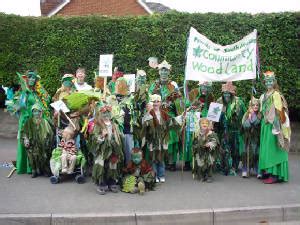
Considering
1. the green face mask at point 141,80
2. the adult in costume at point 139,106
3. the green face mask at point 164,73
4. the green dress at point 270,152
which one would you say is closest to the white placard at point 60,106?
the adult in costume at point 139,106

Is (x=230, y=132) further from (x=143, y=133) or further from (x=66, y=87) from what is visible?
(x=66, y=87)

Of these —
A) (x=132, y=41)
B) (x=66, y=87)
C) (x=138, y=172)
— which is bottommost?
(x=138, y=172)

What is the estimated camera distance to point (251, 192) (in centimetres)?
757

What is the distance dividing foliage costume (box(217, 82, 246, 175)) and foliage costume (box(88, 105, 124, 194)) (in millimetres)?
2241

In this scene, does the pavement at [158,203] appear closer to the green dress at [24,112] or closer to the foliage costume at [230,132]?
the green dress at [24,112]

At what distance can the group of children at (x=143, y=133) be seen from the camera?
7.60 meters

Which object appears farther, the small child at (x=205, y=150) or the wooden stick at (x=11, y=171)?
the wooden stick at (x=11, y=171)

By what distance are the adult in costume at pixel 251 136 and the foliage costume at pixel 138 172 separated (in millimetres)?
1967

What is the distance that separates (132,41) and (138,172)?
559 cm

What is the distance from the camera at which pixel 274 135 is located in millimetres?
8055

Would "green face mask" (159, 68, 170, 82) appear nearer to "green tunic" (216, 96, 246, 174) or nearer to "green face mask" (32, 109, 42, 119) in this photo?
"green tunic" (216, 96, 246, 174)

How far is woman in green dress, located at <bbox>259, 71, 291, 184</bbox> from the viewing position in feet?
26.2

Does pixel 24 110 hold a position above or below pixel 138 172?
above

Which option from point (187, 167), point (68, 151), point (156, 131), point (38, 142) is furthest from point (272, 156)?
point (38, 142)
